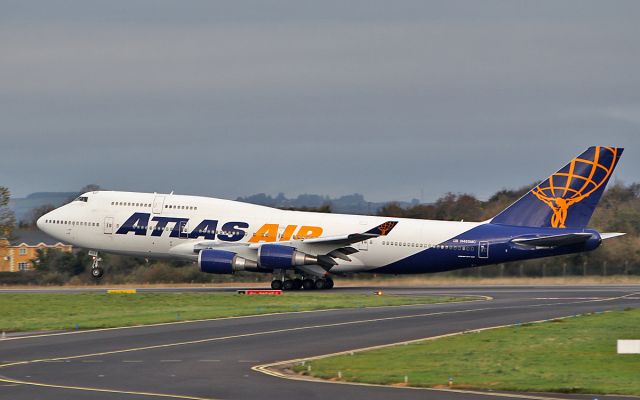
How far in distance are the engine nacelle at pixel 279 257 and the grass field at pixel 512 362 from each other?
21.7 meters

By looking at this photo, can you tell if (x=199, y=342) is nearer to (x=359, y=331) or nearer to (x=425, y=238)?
(x=359, y=331)

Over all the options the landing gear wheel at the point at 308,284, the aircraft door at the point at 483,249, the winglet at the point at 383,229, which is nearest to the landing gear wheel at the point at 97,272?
the landing gear wheel at the point at 308,284

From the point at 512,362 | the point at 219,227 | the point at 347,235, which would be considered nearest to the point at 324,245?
the point at 347,235

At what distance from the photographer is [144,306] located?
46.4 m

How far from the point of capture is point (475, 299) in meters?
49.1

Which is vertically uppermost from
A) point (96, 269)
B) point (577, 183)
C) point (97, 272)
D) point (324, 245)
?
point (577, 183)

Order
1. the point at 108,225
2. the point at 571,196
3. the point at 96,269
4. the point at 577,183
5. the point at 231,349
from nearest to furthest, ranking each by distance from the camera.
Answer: the point at 231,349 < the point at 571,196 < the point at 577,183 < the point at 108,225 < the point at 96,269

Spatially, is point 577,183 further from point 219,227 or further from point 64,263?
point 64,263

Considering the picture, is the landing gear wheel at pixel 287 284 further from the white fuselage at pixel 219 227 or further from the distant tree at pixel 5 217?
the distant tree at pixel 5 217

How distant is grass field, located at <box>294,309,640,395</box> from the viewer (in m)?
23.3

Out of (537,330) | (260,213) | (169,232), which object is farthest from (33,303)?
(537,330)

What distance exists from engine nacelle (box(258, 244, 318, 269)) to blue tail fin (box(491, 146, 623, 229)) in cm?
1071

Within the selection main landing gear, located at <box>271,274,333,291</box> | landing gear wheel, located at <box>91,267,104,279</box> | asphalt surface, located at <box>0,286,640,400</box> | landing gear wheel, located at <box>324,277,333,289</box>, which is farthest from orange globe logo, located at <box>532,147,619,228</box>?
landing gear wheel, located at <box>91,267,104,279</box>

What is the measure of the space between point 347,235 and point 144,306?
12.8 meters
